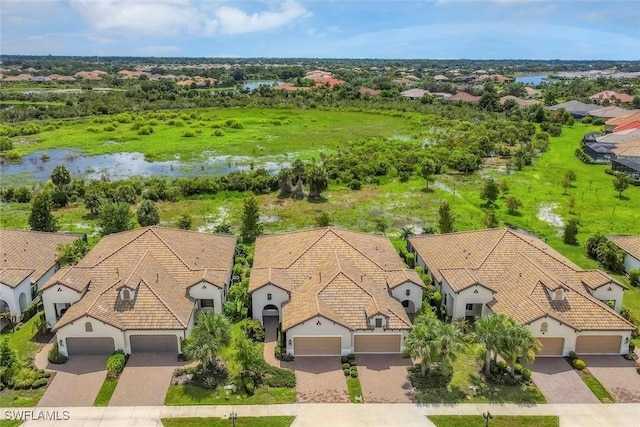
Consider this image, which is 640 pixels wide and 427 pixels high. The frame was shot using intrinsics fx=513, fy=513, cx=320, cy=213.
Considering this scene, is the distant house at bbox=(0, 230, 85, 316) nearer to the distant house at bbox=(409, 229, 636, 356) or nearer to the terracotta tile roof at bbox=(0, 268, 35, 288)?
the terracotta tile roof at bbox=(0, 268, 35, 288)

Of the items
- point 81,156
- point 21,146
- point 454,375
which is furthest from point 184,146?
point 454,375

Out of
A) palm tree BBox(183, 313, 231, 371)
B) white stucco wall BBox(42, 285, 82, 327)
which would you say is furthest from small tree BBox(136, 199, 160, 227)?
palm tree BBox(183, 313, 231, 371)

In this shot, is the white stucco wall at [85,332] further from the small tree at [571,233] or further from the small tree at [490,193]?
the small tree at [490,193]

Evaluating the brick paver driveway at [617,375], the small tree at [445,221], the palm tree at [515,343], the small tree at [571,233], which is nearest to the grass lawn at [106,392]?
the palm tree at [515,343]

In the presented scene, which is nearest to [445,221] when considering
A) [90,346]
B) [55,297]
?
[90,346]

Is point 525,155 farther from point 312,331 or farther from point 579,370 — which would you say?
point 312,331

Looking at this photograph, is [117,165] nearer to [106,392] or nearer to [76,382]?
[76,382]
